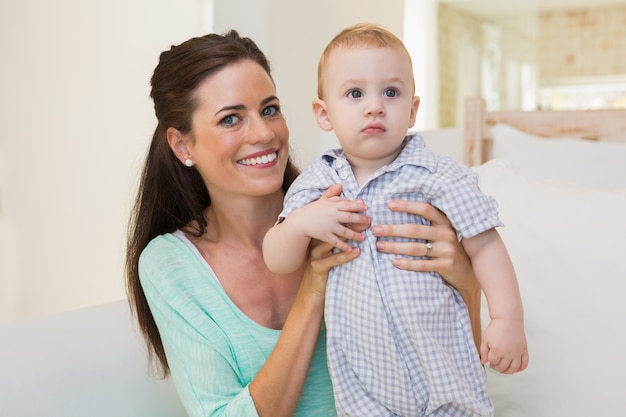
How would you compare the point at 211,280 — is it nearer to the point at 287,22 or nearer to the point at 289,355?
the point at 289,355

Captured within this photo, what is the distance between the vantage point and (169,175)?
1.67 m

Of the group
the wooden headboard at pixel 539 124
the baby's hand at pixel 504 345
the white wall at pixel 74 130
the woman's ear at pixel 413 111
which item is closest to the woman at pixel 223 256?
the baby's hand at pixel 504 345

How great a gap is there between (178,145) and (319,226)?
55 centimetres

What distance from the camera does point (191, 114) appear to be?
5.05 feet

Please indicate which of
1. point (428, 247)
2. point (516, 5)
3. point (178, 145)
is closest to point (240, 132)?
point (178, 145)

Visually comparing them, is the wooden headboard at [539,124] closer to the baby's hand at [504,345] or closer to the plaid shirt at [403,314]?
the plaid shirt at [403,314]

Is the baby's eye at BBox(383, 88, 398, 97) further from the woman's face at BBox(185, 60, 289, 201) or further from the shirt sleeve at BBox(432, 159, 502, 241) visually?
the woman's face at BBox(185, 60, 289, 201)

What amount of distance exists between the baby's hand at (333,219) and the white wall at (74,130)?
224 centimetres

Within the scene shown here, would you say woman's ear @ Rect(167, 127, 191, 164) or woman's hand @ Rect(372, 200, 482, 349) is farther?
woman's ear @ Rect(167, 127, 191, 164)

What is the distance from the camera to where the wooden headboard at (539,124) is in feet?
8.14

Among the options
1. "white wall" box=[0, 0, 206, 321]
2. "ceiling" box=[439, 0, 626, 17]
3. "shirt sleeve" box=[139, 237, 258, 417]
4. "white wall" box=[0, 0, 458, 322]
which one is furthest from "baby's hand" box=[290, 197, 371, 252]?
"ceiling" box=[439, 0, 626, 17]

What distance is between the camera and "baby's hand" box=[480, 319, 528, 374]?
1147 mm

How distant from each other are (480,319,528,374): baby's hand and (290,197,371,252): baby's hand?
0.26m

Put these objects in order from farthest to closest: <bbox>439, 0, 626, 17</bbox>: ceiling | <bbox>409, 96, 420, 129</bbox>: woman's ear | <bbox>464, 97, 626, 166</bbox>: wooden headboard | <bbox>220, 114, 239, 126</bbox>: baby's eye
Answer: <bbox>439, 0, 626, 17</bbox>: ceiling → <bbox>464, 97, 626, 166</bbox>: wooden headboard → <bbox>220, 114, 239, 126</bbox>: baby's eye → <bbox>409, 96, 420, 129</bbox>: woman's ear
